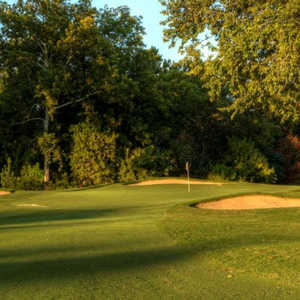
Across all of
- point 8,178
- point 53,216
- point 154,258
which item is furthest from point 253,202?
point 8,178

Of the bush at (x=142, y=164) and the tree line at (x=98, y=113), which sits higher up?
the tree line at (x=98, y=113)

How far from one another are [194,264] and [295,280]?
45.8 inches

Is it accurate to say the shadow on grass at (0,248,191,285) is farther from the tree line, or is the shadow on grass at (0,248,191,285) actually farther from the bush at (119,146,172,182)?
the bush at (119,146,172,182)

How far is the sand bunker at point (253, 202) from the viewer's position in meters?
12.3

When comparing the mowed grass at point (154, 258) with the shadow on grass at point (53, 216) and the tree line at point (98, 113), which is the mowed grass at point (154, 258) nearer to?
the shadow on grass at point (53, 216)

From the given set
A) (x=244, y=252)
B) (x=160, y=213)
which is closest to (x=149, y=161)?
(x=160, y=213)

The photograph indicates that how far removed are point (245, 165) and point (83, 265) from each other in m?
25.3

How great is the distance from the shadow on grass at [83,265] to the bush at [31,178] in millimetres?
20649

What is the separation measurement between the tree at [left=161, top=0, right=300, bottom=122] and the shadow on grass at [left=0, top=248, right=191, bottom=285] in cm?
930

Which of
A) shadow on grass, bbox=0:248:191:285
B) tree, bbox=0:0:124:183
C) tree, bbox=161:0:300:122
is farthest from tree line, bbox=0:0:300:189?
shadow on grass, bbox=0:248:191:285

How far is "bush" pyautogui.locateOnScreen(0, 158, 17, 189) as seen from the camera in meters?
25.4

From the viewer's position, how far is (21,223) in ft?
28.1

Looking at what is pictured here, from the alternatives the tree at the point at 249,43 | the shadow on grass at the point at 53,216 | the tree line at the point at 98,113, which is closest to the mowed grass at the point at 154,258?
the shadow on grass at the point at 53,216

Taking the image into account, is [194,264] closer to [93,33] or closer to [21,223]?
[21,223]
